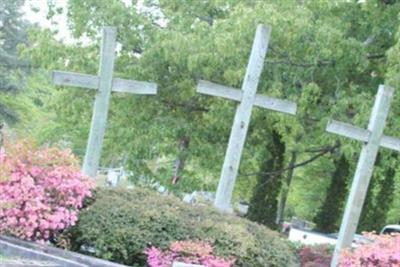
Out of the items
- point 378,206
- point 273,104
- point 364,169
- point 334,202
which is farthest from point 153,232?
point 378,206

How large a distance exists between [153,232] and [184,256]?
51 centimetres

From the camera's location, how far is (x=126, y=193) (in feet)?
29.5

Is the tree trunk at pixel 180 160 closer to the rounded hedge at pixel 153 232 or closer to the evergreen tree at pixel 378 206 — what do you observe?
the evergreen tree at pixel 378 206

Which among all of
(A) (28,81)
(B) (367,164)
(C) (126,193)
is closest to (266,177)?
(B) (367,164)

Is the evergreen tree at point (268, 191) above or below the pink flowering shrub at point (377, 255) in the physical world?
below

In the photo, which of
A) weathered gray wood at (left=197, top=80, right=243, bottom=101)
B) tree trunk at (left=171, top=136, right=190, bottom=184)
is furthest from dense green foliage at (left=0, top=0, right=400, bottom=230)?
weathered gray wood at (left=197, top=80, right=243, bottom=101)

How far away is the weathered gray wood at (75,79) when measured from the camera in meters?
9.15

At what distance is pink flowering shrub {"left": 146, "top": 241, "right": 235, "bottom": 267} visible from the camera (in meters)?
7.73

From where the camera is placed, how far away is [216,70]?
15.9 metres

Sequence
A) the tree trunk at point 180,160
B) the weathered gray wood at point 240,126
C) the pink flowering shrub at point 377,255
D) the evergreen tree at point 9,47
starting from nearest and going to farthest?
the pink flowering shrub at point 377,255, the weathered gray wood at point 240,126, the tree trunk at point 180,160, the evergreen tree at point 9,47

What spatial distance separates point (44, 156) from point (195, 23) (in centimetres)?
1007

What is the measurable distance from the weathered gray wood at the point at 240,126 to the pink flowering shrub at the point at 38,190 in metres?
2.77

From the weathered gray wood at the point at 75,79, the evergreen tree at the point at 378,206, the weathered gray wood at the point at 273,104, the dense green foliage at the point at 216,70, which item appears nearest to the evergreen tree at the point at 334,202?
the evergreen tree at the point at 378,206

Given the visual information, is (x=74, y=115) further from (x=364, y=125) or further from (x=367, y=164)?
(x=367, y=164)
